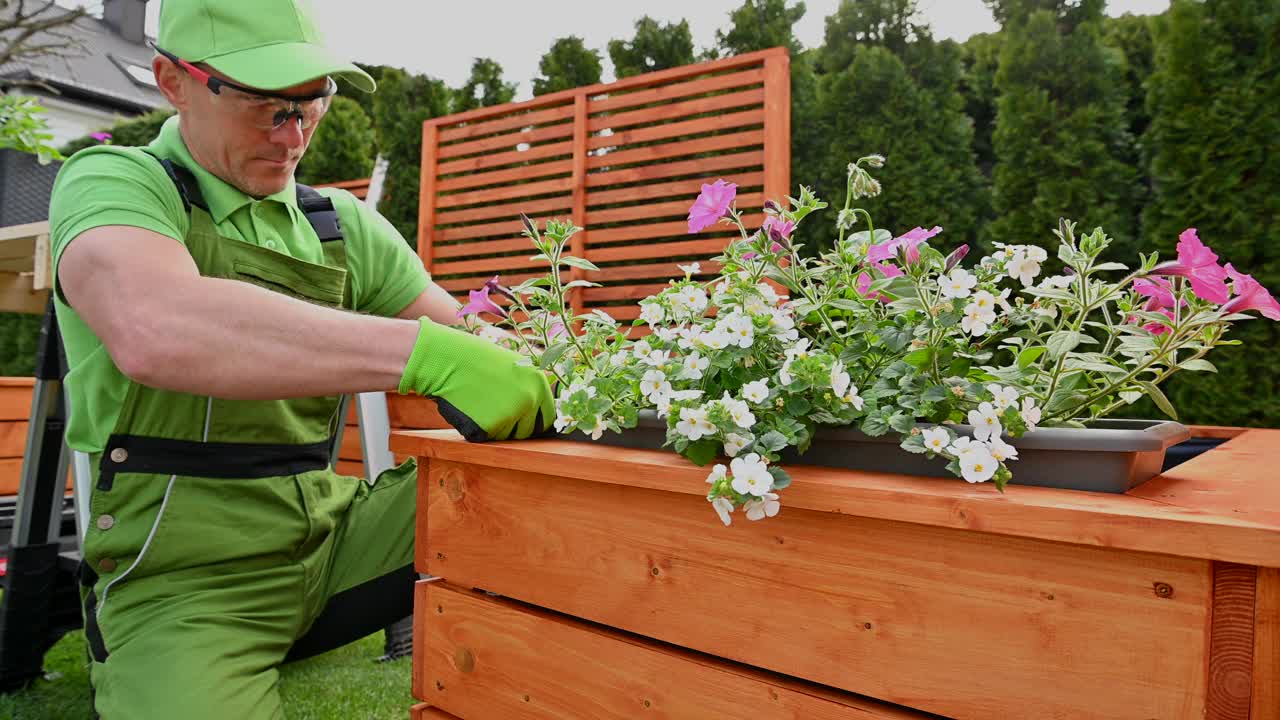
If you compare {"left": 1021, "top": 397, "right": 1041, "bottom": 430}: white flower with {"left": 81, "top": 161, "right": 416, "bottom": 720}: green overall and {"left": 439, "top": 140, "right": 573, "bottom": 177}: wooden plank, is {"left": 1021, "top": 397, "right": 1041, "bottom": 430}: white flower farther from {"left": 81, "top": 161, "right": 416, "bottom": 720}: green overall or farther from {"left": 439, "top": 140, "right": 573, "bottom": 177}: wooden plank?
{"left": 439, "top": 140, "right": 573, "bottom": 177}: wooden plank

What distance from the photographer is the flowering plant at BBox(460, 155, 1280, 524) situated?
28.1 inches

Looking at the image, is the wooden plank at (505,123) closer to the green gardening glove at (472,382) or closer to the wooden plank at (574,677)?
the green gardening glove at (472,382)

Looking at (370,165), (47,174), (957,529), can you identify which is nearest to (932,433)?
(957,529)

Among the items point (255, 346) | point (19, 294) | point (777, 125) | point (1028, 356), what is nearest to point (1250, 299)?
point (1028, 356)

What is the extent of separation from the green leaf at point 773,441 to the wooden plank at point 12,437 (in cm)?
280

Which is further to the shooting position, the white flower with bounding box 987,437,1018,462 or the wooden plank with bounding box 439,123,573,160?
the wooden plank with bounding box 439,123,573,160

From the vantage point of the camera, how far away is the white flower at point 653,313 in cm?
97

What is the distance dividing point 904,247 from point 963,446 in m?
0.20

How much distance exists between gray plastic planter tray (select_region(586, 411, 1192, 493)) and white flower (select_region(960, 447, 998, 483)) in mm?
60

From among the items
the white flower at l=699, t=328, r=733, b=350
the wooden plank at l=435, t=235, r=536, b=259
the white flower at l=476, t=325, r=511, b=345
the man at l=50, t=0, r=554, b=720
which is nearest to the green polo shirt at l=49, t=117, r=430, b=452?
the man at l=50, t=0, r=554, b=720

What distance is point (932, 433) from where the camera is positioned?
0.72 metres

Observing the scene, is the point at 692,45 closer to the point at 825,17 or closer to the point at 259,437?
the point at 825,17

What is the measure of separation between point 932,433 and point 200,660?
108 cm

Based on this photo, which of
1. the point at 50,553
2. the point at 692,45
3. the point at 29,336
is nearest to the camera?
the point at 50,553
